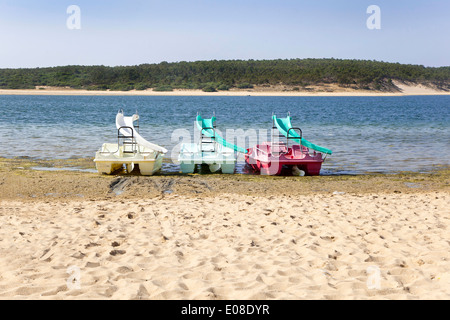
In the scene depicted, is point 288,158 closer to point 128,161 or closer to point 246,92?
point 128,161

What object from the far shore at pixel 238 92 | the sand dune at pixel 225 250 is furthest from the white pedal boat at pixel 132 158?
the far shore at pixel 238 92

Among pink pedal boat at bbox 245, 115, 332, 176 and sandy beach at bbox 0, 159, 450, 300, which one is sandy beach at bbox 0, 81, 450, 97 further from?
sandy beach at bbox 0, 159, 450, 300

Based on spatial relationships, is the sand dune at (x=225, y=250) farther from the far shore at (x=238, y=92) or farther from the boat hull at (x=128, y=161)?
the far shore at (x=238, y=92)

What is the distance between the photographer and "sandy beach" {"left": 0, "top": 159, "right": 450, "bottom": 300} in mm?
5215

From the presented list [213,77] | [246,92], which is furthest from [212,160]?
[213,77]

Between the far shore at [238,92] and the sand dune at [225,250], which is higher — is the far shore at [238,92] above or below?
above

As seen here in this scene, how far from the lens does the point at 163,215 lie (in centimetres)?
873

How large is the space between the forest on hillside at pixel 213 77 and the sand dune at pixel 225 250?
111 m

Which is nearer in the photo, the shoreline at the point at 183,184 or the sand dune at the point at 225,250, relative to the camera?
the sand dune at the point at 225,250

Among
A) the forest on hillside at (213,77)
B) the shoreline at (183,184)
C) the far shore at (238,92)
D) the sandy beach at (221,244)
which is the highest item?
the forest on hillside at (213,77)

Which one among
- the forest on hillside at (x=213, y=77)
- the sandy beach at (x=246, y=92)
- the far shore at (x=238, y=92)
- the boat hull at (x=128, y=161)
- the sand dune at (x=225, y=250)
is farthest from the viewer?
the forest on hillside at (x=213, y=77)

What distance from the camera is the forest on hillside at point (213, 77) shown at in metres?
121

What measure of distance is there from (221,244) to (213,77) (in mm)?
124854

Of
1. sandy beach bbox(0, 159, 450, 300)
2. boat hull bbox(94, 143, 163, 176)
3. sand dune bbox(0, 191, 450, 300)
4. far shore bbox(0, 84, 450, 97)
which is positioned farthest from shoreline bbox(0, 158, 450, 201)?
far shore bbox(0, 84, 450, 97)
